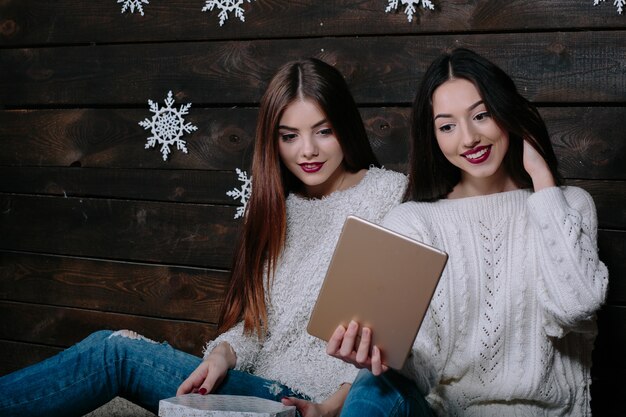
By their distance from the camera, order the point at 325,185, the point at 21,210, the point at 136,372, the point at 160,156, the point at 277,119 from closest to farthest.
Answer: the point at 136,372 < the point at 277,119 < the point at 325,185 < the point at 160,156 < the point at 21,210

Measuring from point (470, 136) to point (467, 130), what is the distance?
1 cm

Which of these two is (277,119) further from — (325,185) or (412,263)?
(412,263)

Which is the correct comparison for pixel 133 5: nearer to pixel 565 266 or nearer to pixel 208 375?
pixel 208 375

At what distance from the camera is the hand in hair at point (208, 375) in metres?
1.39

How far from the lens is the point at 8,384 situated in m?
1.40

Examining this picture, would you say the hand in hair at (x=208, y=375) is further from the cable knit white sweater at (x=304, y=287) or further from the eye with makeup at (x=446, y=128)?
the eye with makeup at (x=446, y=128)

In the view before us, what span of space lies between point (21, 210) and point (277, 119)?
1.18 metres

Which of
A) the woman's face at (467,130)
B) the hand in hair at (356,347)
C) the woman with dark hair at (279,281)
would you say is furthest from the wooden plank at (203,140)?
the hand in hair at (356,347)

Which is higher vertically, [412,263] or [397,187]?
[397,187]

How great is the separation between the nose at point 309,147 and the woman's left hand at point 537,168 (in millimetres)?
429

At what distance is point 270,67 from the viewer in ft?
6.67

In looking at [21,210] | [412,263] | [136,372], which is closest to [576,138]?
[412,263]

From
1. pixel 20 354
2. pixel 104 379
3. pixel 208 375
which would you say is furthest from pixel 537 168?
pixel 20 354

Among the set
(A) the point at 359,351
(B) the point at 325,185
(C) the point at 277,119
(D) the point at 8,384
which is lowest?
(D) the point at 8,384
